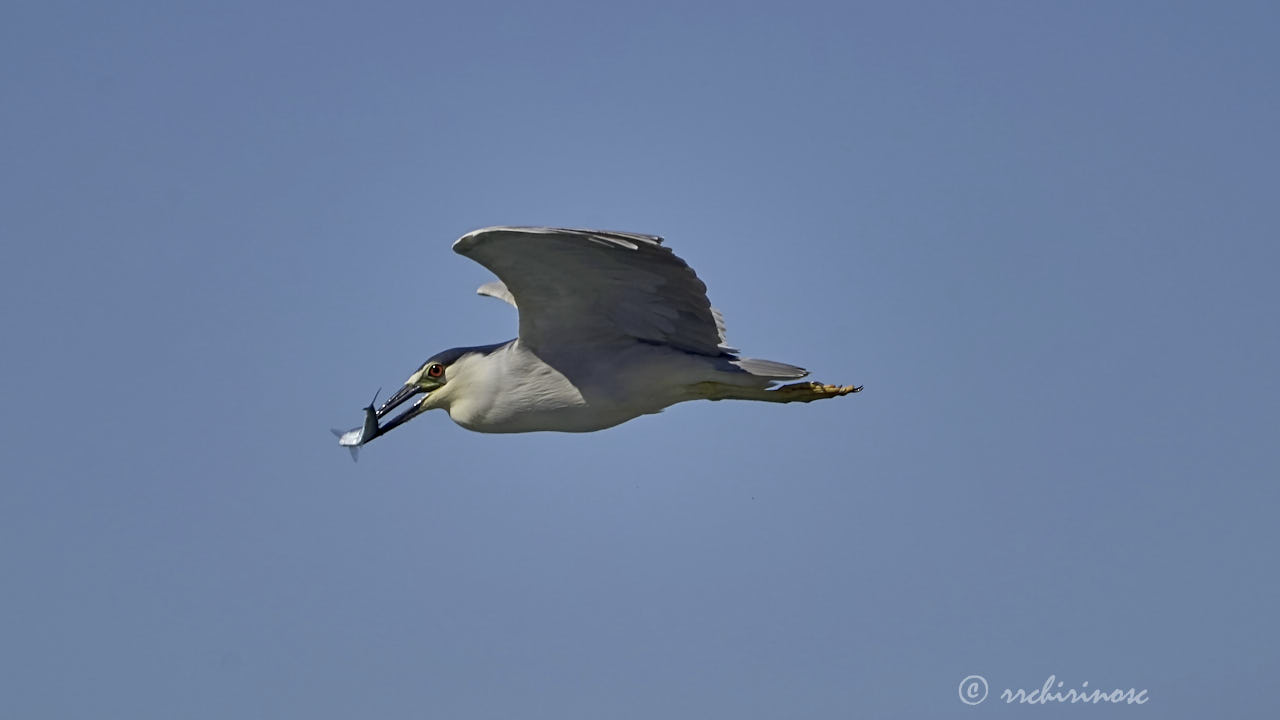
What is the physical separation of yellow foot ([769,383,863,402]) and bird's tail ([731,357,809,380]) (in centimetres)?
58

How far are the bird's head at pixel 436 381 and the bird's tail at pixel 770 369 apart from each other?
2927 mm

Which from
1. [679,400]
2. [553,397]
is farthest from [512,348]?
[679,400]

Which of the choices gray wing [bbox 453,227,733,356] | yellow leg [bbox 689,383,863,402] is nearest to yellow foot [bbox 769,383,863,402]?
yellow leg [bbox 689,383,863,402]

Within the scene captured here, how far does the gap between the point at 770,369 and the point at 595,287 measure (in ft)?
6.78

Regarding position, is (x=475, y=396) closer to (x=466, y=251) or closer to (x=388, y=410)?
(x=388, y=410)

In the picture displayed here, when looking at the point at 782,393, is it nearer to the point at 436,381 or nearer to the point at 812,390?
the point at 812,390

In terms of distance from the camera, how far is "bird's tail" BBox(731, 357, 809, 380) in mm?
17000

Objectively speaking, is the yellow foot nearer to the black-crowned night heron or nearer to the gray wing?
the black-crowned night heron

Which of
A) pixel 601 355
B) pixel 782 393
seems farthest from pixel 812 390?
pixel 601 355

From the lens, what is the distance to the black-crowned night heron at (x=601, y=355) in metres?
16.1

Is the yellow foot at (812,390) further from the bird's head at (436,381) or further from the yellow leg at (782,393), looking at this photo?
the bird's head at (436,381)

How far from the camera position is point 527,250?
15453 mm

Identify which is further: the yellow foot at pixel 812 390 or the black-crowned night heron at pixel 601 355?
the yellow foot at pixel 812 390

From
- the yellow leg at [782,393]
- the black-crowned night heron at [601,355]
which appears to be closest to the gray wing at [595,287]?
the black-crowned night heron at [601,355]
